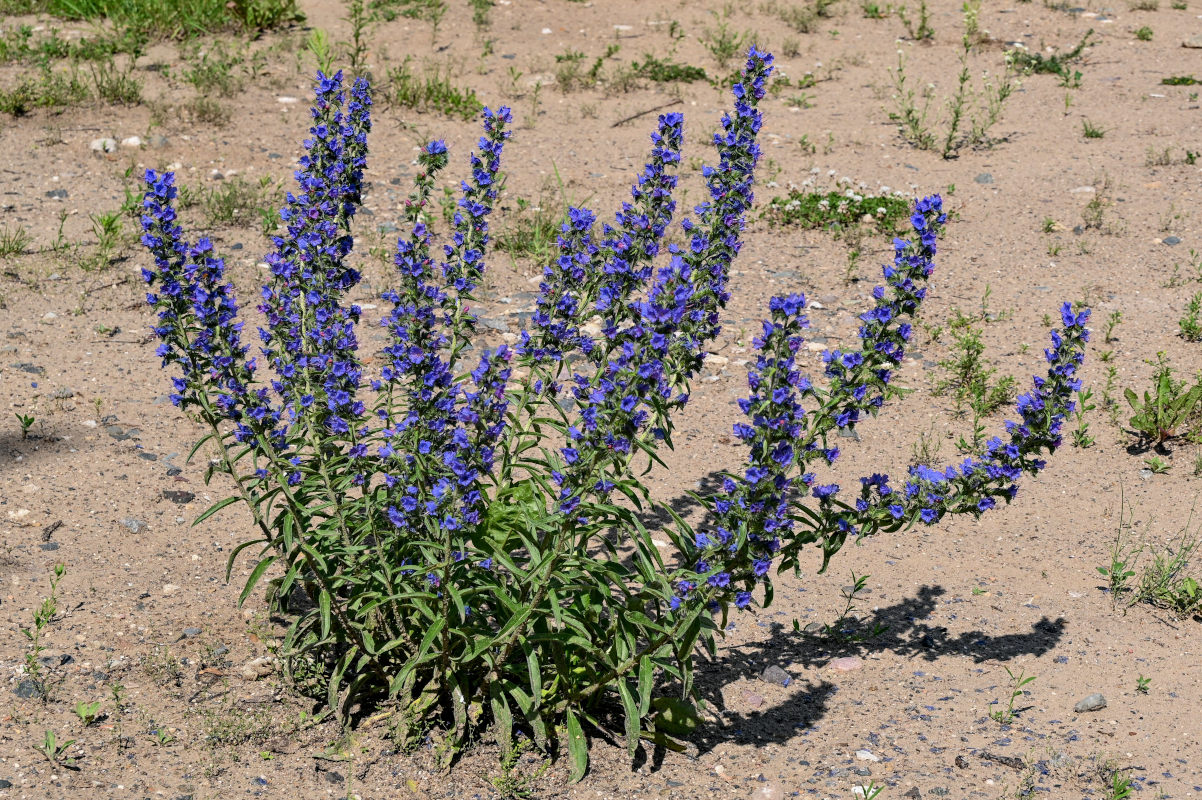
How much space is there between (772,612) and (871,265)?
12.4 ft

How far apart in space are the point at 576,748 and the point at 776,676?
3.48ft

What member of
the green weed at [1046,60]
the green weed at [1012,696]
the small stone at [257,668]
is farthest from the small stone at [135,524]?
the green weed at [1046,60]

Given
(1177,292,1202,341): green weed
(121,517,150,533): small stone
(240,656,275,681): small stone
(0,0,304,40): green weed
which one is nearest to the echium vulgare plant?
(240,656,275,681): small stone

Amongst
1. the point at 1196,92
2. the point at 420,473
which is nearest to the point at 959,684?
the point at 420,473

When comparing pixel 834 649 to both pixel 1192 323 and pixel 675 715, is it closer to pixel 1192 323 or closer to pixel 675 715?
pixel 675 715

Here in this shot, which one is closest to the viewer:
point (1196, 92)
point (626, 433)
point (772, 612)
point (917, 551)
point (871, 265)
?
point (626, 433)

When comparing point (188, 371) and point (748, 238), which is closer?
point (188, 371)

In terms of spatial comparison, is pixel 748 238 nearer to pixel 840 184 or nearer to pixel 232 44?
pixel 840 184

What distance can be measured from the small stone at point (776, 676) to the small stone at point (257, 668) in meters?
1.99

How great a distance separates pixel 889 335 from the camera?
369 cm

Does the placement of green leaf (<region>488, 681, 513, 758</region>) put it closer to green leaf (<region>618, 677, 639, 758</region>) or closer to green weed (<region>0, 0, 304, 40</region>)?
green leaf (<region>618, 677, 639, 758</region>)

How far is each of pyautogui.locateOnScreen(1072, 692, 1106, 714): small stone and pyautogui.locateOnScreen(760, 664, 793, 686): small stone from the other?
1.10m

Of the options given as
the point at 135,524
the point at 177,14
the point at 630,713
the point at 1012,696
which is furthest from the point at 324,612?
the point at 177,14

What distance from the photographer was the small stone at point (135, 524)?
199 inches
